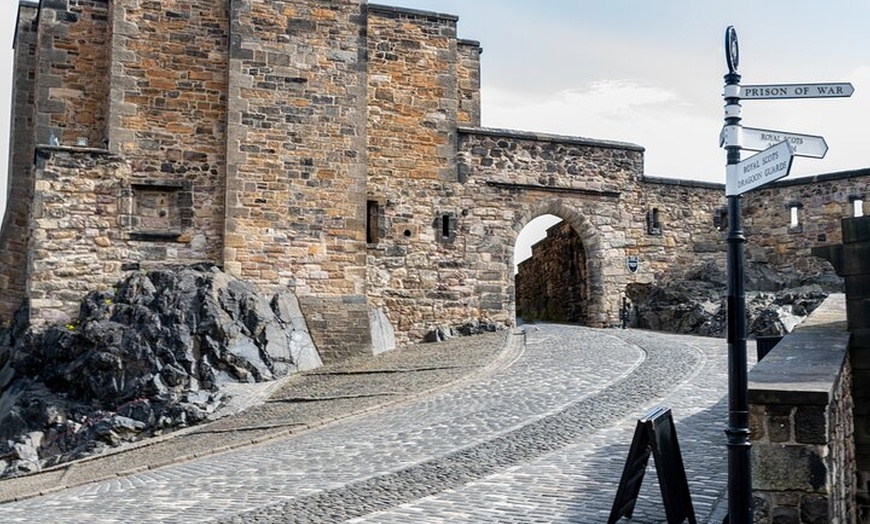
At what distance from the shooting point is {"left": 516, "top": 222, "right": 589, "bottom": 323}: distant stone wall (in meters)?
22.8

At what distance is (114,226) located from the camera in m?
17.7

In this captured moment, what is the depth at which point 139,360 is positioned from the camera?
52.2 feet

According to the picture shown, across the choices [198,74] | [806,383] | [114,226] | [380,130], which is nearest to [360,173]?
[380,130]

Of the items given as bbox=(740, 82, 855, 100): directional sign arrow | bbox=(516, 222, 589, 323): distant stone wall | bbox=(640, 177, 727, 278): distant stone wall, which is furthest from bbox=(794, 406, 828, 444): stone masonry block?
bbox=(640, 177, 727, 278): distant stone wall

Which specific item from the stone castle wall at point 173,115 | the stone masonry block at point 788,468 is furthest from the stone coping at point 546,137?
the stone masonry block at point 788,468

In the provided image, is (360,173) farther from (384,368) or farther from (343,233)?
(384,368)

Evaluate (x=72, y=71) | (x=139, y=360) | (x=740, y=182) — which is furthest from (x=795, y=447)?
(x=72, y=71)

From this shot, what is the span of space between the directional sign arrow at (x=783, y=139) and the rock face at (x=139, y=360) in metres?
10.7

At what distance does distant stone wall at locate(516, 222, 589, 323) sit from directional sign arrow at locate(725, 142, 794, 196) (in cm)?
1607

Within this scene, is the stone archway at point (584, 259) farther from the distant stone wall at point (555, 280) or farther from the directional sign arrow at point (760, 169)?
the directional sign arrow at point (760, 169)

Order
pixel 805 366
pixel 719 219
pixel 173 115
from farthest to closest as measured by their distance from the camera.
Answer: pixel 719 219
pixel 173 115
pixel 805 366

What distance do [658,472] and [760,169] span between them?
2.17 metres

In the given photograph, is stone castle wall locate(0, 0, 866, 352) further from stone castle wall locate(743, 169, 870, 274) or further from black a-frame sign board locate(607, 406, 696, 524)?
Result: black a-frame sign board locate(607, 406, 696, 524)

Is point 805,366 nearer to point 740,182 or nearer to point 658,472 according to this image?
point 658,472
